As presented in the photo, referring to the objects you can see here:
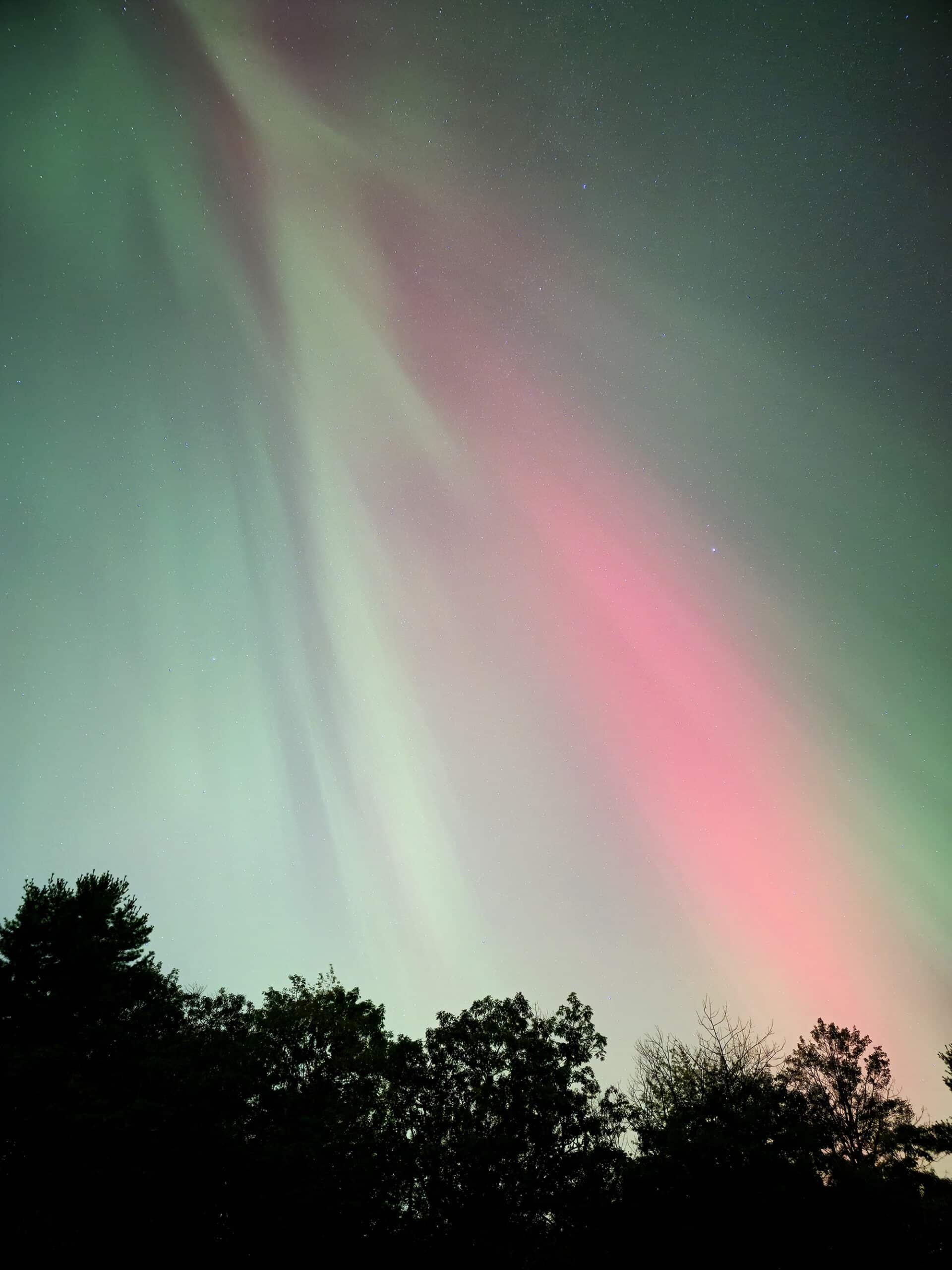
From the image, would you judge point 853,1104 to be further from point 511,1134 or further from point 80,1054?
point 80,1054

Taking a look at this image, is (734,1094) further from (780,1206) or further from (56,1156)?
(56,1156)

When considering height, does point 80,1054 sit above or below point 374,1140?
above

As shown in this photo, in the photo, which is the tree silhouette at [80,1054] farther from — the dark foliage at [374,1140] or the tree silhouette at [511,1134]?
the tree silhouette at [511,1134]

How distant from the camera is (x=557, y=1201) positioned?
2308 cm

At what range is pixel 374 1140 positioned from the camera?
24.3 m

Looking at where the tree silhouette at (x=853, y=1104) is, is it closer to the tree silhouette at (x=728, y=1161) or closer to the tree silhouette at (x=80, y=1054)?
the tree silhouette at (x=728, y=1161)

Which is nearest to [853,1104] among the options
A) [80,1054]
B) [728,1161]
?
[728,1161]

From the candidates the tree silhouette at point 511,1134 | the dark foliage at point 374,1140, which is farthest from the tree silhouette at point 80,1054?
the tree silhouette at point 511,1134

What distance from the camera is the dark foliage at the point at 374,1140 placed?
1891cm

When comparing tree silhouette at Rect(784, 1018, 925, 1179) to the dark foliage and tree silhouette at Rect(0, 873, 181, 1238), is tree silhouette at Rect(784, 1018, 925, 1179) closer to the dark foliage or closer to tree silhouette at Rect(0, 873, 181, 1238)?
the dark foliage

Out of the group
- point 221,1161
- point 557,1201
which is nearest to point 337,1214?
point 221,1161

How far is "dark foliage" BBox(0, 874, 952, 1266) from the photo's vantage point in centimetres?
1891

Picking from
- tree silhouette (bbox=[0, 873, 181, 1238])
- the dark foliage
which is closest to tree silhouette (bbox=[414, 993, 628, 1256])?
the dark foliage

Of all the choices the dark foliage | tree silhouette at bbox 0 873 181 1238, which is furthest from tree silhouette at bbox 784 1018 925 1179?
tree silhouette at bbox 0 873 181 1238
